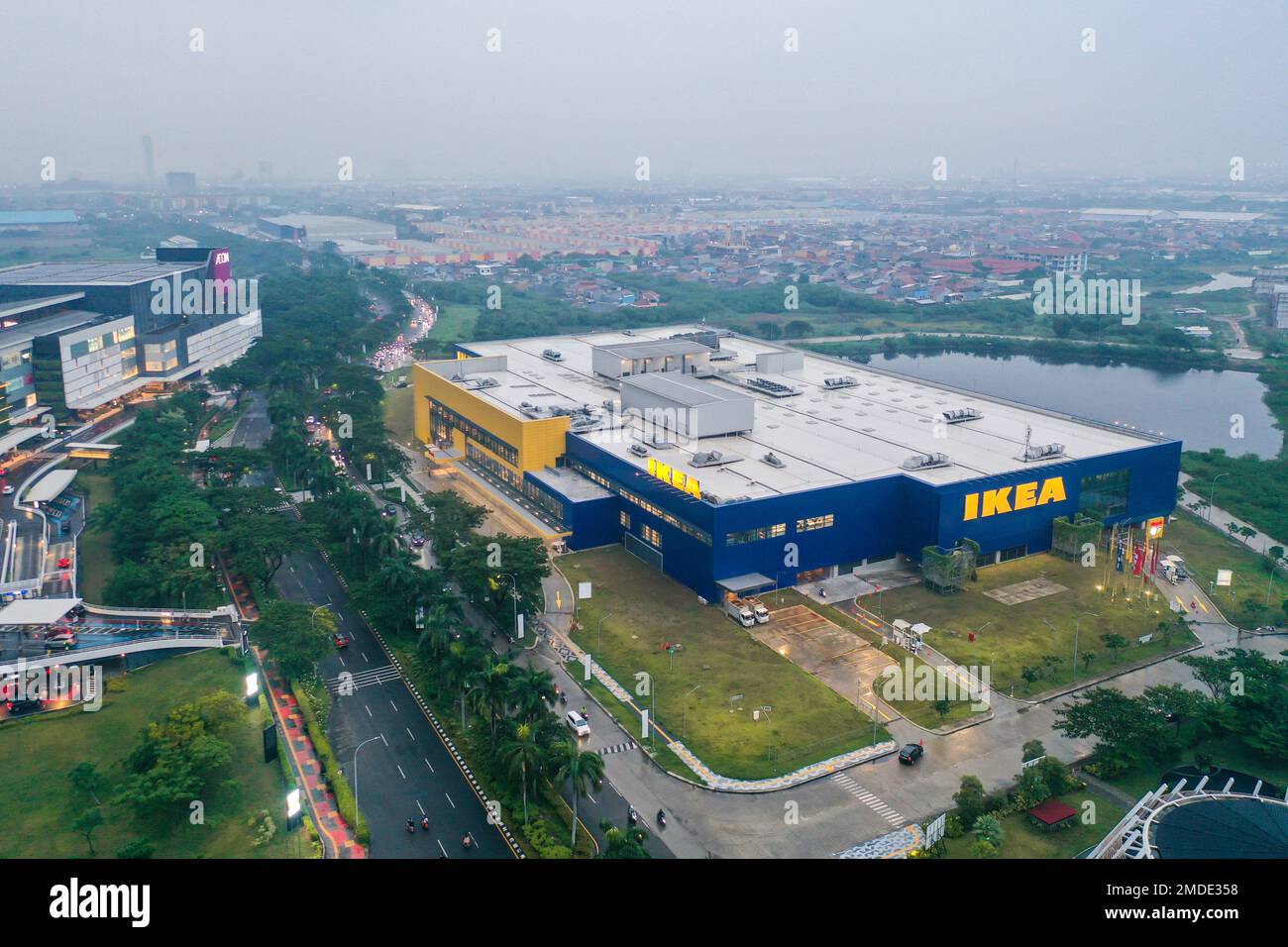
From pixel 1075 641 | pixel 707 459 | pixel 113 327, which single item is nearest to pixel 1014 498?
pixel 1075 641

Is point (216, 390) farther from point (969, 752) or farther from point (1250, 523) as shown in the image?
point (1250, 523)

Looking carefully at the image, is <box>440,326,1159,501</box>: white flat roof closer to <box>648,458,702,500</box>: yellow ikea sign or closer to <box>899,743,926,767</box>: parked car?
<box>648,458,702,500</box>: yellow ikea sign

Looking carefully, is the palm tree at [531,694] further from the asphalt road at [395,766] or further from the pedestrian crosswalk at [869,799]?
the pedestrian crosswalk at [869,799]

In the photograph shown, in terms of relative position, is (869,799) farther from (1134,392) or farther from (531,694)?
(1134,392)

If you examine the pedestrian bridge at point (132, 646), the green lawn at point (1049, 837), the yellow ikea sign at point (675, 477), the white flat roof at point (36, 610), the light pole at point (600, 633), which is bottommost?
the green lawn at point (1049, 837)

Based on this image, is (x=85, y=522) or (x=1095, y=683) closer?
(x=1095, y=683)

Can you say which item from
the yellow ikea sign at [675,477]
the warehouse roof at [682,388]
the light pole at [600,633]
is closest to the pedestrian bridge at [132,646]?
the light pole at [600,633]
